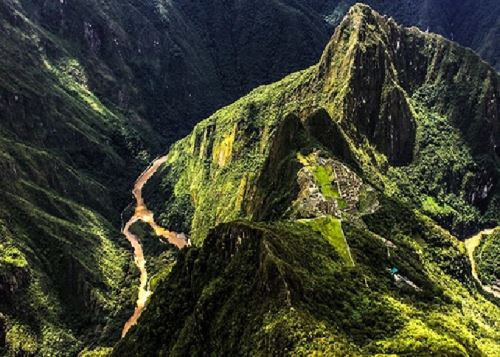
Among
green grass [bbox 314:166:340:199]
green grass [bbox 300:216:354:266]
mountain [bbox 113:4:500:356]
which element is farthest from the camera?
green grass [bbox 314:166:340:199]

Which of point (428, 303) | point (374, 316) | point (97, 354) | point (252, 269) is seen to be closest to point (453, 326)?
point (428, 303)

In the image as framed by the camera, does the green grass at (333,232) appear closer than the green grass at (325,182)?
Yes

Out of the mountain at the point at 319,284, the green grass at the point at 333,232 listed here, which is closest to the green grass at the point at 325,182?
the mountain at the point at 319,284

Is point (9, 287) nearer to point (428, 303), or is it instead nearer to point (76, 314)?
point (76, 314)

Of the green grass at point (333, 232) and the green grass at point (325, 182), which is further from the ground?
the green grass at point (325, 182)

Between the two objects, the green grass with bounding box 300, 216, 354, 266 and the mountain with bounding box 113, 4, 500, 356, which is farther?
the green grass with bounding box 300, 216, 354, 266

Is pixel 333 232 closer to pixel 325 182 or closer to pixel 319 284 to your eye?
pixel 325 182

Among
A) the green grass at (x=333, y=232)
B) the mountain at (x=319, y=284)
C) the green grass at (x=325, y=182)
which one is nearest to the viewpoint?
the mountain at (x=319, y=284)

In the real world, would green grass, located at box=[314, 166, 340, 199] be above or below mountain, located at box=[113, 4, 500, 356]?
above

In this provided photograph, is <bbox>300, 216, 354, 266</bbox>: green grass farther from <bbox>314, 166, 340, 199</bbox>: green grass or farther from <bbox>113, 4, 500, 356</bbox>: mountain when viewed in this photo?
<bbox>314, 166, 340, 199</bbox>: green grass

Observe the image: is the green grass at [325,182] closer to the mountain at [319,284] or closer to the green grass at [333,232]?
the mountain at [319,284]

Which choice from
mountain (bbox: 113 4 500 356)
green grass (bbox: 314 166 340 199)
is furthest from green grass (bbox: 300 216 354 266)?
green grass (bbox: 314 166 340 199)

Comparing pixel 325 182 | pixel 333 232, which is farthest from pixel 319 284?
pixel 325 182
